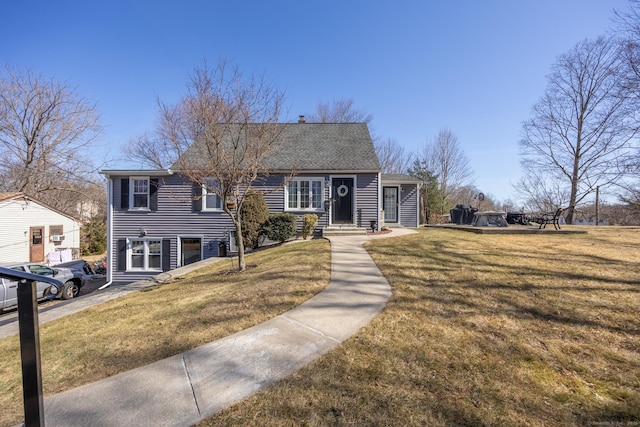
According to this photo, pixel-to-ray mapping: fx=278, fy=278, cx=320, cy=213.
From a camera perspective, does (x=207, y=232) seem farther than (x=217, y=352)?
Yes

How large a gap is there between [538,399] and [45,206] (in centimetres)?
2816

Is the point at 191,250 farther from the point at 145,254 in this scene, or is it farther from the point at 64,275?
the point at 64,275

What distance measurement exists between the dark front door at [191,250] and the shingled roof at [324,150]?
3959mm

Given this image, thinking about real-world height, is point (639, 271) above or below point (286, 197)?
below

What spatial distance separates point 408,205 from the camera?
15.5 m

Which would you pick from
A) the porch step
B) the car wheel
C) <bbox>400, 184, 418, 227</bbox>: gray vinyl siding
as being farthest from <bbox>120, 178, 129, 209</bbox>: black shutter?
<bbox>400, 184, 418, 227</bbox>: gray vinyl siding

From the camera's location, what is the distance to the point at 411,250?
7453 millimetres

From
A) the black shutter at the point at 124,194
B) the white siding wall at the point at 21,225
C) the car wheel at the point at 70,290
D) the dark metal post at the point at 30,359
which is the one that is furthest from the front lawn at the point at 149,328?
the white siding wall at the point at 21,225

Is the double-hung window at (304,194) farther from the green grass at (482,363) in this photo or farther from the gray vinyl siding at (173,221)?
the green grass at (482,363)

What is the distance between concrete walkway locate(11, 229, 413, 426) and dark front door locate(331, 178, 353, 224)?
859 centimetres

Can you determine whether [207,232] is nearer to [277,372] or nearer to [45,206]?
[277,372]

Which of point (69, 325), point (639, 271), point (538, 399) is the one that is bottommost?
point (69, 325)

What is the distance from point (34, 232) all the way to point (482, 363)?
2734 cm

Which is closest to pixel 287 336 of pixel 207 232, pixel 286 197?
pixel 286 197
